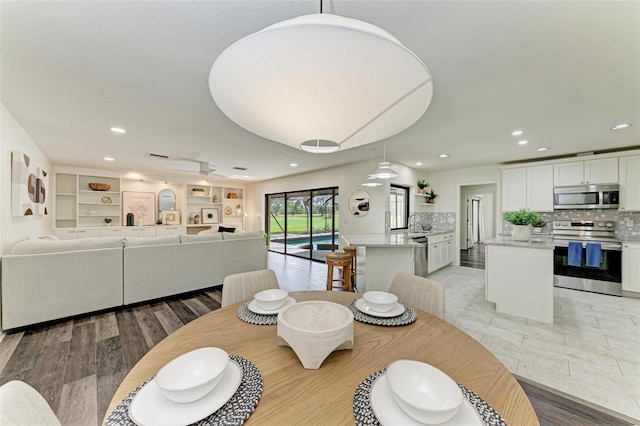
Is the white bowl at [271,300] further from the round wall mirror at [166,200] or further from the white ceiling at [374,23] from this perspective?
the round wall mirror at [166,200]

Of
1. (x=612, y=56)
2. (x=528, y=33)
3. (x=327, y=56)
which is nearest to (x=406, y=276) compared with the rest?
(x=327, y=56)

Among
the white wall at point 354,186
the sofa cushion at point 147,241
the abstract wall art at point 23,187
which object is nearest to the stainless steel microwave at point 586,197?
the white wall at point 354,186

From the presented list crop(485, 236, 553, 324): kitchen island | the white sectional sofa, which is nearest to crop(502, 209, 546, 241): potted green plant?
crop(485, 236, 553, 324): kitchen island

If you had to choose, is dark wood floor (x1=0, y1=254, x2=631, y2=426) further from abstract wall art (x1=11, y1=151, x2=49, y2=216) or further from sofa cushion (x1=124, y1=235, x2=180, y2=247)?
abstract wall art (x1=11, y1=151, x2=49, y2=216)

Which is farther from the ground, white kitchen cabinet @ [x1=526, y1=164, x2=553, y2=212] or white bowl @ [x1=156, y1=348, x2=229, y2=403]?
white kitchen cabinet @ [x1=526, y1=164, x2=553, y2=212]

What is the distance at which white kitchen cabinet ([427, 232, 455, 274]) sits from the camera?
15.0ft

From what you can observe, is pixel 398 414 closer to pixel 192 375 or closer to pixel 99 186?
pixel 192 375

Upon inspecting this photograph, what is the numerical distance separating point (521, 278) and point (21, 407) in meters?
3.92

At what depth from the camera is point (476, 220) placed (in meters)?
8.93

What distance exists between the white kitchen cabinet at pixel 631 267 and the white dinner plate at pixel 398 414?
4.89 meters

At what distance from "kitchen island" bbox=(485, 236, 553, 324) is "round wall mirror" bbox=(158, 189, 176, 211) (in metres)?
8.23

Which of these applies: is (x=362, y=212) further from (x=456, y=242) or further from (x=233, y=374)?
(x=233, y=374)

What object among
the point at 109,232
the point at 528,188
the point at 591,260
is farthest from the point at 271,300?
the point at 109,232

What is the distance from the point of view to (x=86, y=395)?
5.30 ft
